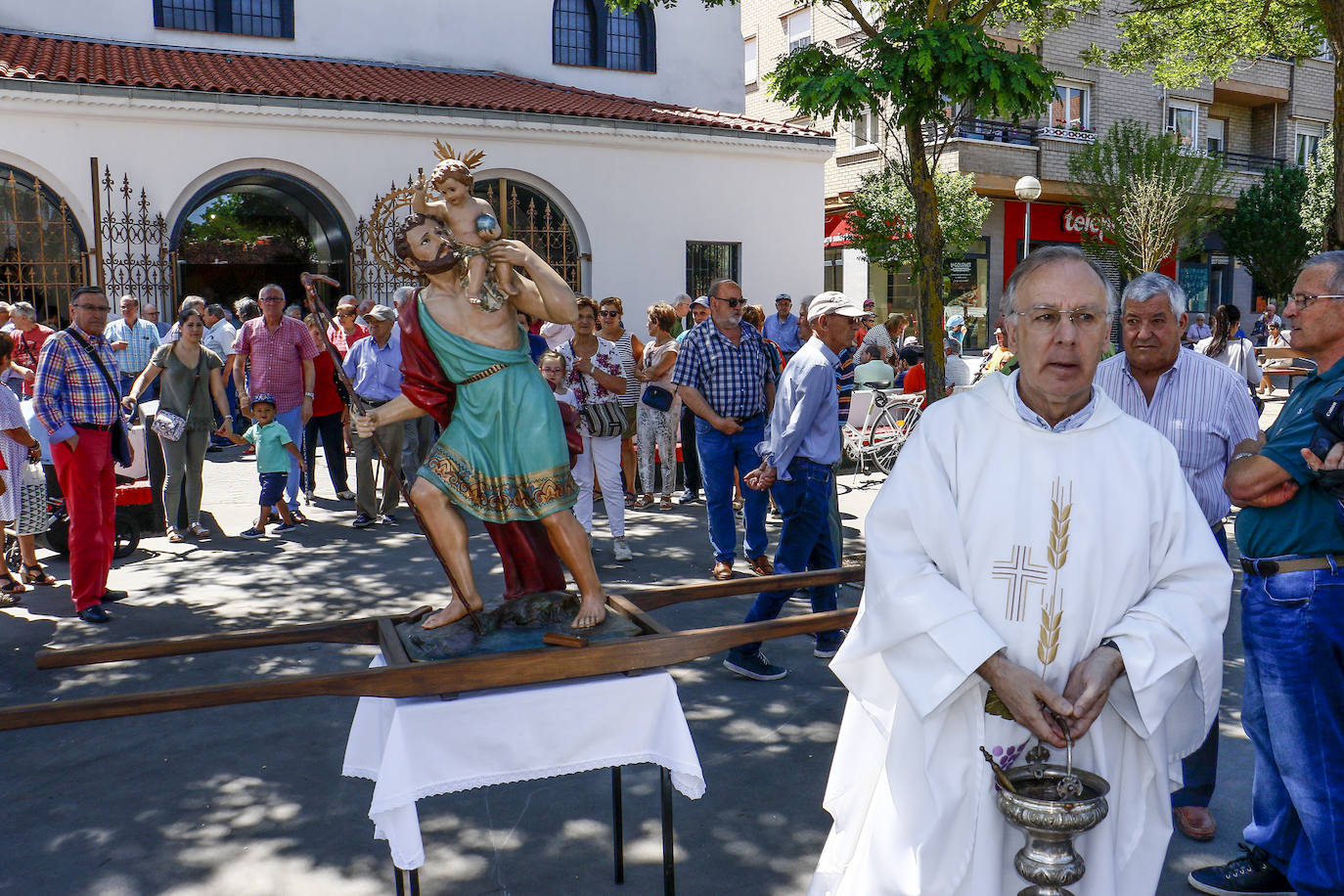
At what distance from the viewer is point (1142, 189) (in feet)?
81.5

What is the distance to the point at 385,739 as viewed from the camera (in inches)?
116

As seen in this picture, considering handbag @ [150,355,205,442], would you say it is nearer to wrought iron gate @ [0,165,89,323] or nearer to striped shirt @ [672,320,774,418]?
striped shirt @ [672,320,774,418]

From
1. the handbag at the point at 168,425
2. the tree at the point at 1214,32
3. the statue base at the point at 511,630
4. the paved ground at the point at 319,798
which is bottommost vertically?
the paved ground at the point at 319,798

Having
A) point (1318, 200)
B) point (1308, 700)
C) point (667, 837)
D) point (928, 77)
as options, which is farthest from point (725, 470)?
point (1318, 200)

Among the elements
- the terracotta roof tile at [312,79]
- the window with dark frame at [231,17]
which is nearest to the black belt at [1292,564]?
the terracotta roof tile at [312,79]

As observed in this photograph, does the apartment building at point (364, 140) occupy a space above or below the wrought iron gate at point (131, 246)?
above

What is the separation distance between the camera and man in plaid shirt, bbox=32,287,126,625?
6289 millimetres

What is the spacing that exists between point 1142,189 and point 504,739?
25.6 metres

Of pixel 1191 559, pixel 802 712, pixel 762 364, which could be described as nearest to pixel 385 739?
pixel 1191 559

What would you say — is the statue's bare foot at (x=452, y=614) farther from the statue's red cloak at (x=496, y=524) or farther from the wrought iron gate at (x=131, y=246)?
the wrought iron gate at (x=131, y=246)

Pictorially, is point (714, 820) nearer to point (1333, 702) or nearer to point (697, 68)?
point (1333, 702)

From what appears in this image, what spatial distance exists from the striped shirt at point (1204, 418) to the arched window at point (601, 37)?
17.4 metres

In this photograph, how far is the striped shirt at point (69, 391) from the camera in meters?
6.25

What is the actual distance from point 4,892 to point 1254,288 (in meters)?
36.9
